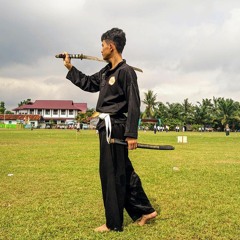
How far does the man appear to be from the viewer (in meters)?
4.53

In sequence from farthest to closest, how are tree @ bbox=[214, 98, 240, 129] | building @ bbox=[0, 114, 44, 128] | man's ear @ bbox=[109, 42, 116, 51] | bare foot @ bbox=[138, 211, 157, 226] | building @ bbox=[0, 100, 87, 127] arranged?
building @ bbox=[0, 100, 87, 127], building @ bbox=[0, 114, 44, 128], tree @ bbox=[214, 98, 240, 129], bare foot @ bbox=[138, 211, 157, 226], man's ear @ bbox=[109, 42, 116, 51]

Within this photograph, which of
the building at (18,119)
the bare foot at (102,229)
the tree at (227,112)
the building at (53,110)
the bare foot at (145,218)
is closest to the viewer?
the bare foot at (102,229)

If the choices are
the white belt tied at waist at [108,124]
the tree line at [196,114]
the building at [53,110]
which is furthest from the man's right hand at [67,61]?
the building at [53,110]

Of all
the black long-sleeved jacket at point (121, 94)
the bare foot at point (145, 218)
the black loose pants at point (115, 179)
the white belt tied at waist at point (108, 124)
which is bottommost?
the bare foot at point (145, 218)

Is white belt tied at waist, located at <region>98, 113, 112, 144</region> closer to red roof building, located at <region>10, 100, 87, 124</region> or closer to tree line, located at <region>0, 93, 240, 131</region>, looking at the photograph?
tree line, located at <region>0, 93, 240, 131</region>

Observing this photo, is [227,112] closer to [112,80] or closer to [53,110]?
[53,110]

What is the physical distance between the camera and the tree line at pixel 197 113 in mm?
86812

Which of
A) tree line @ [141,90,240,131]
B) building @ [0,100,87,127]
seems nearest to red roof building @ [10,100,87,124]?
building @ [0,100,87,127]

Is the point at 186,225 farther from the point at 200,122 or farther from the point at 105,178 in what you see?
the point at 200,122

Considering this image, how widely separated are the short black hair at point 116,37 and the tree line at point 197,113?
278ft

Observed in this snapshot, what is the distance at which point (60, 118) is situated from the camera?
362ft

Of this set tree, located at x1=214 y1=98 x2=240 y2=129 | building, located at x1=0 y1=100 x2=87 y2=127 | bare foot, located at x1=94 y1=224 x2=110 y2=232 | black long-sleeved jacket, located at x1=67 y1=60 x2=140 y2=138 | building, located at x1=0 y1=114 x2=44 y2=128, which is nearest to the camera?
black long-sleeved jacket, located at x1=67 y1=60 x2=140 y2=138

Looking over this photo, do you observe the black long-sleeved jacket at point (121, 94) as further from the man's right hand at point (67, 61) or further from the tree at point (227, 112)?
the tree at point (227, 112)

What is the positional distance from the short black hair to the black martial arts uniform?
232mm
